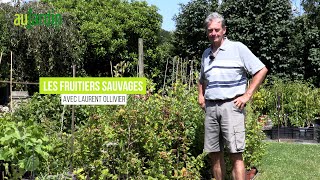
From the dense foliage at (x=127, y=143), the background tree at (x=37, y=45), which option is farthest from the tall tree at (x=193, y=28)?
the dense foliage at (x=127, y=143)

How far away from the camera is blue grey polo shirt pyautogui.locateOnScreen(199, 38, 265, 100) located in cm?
312

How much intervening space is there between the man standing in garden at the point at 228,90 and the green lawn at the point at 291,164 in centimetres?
146

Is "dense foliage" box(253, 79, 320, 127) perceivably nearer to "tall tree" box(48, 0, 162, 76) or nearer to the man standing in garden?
the man standing in garden

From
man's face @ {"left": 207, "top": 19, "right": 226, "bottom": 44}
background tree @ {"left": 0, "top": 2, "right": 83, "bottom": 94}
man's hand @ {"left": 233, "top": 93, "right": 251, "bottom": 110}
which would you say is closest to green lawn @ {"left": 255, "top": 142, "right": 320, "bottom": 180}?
man's hand @ {"left": 233, "top": 93, "right": 251, "bottom": 110}

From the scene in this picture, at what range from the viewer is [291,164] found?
5484 mm

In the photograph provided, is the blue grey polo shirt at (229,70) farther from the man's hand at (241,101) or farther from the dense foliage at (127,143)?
the dense foliage at (127,143)

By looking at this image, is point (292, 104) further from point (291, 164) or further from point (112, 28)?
point (112, 28)

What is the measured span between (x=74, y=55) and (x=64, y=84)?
37.9ft

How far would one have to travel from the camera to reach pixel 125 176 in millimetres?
3309

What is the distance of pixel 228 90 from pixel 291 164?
283 centimetres

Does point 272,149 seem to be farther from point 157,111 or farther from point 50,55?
point 50,55

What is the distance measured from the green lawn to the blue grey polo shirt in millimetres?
1662

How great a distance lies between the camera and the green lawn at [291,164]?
4.66 m

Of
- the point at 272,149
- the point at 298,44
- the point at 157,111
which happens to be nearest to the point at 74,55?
the point at 298,44
